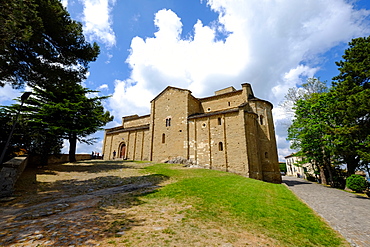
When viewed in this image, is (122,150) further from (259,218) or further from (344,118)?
(344,118)

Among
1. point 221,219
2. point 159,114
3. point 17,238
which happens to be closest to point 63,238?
point 17,238

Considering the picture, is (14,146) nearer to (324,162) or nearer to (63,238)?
(63,238)

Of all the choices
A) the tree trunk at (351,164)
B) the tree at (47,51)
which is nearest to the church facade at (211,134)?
the tree trunk at (351,164)

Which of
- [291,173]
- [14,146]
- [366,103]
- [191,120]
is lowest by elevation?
[291,173]

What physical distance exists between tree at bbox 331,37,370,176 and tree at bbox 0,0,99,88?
21.0 m

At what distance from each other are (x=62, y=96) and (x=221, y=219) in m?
21.0

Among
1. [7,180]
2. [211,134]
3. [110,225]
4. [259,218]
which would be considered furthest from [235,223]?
[211,134]

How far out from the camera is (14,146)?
13305mm

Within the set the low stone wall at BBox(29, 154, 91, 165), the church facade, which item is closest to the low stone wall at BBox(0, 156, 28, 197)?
the low stone wall at BBox(29, 154, 91, 165)

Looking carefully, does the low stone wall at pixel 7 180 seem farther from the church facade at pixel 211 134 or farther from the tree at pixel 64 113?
the church facade at pixel 211 134

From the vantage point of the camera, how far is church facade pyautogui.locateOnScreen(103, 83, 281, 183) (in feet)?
73.5

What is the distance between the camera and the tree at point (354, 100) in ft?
46.8

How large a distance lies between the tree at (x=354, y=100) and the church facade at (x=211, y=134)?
8.21 m

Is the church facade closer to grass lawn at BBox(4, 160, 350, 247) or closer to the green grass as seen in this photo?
the green grass
